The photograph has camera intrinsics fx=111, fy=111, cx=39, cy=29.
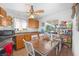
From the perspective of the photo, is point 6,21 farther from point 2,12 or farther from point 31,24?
point 31,24

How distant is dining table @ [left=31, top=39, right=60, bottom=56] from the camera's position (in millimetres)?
1380

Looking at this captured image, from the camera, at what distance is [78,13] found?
1.31m

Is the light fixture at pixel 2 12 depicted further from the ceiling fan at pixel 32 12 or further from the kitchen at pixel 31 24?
the ceiling fan at pixel 32 12

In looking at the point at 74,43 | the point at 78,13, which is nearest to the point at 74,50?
the point at 74,43

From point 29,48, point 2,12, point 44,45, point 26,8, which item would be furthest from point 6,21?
point 44,45

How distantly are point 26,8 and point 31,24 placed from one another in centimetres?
21

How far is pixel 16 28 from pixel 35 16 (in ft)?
0.93

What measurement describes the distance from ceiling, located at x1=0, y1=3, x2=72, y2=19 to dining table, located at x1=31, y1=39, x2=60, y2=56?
34cm

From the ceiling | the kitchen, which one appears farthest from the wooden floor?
the ceiling

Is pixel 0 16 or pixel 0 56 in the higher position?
pixel 0 16

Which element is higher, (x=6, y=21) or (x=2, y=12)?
(x=2, y=12)

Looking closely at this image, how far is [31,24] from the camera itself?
141 cm

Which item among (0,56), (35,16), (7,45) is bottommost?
(0,56)

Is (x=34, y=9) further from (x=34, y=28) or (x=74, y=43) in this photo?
(x=74, y=43)
